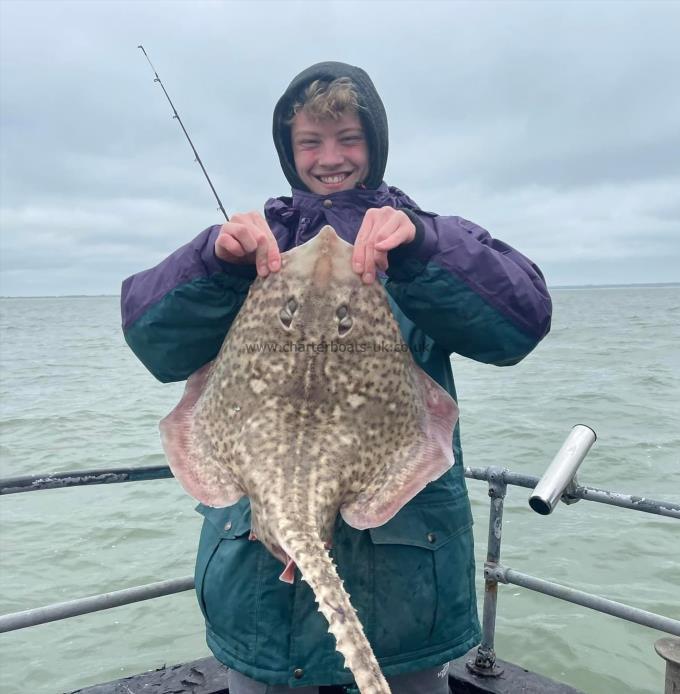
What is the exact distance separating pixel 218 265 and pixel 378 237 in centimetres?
59

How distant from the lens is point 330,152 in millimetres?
2879

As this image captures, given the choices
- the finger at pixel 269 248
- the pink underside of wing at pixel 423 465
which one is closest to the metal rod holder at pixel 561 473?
the pink underside of wing at pixel 423 465

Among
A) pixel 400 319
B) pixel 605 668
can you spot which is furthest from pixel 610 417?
pixel 400 319

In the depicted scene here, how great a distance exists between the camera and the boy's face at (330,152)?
288 cm

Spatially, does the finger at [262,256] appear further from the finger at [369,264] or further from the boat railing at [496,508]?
the boat railing at [496,508]

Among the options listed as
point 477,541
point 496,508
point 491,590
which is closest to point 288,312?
point 496,508

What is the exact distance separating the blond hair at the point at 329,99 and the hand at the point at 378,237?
0.74 m

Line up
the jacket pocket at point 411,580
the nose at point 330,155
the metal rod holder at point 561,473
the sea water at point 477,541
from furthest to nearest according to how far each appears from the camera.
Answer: the sea water at point 477,541, the nose at point 330,155, the metal rod holder at point 561,473, the jacket pocket at point 411,580

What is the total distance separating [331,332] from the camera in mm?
2307

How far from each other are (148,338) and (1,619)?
152cm

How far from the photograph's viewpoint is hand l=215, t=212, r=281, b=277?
2293 mm

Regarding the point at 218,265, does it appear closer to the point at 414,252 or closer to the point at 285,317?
the point at 285,317

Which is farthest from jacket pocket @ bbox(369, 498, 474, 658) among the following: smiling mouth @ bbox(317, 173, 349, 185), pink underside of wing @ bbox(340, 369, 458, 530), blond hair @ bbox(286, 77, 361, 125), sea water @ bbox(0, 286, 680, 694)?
sea water @ bbox(0, 286, 680, 694)

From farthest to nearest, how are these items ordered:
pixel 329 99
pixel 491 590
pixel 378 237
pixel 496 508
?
pixel 491 590 < pixel 496 508 < pixel 329 99 < pixel 378 237
